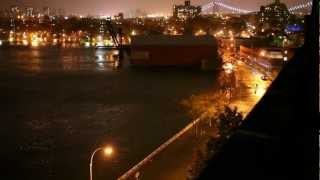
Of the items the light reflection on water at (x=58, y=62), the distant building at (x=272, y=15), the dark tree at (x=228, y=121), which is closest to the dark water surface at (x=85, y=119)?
the dark tree at (x=228, y=121)

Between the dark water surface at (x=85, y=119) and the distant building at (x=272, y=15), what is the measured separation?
122 ft

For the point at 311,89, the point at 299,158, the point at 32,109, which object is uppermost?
the point at 311,89

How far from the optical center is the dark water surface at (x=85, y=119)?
9.22 meters

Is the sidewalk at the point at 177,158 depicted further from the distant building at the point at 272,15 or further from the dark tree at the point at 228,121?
the distant building at the point at 272,15

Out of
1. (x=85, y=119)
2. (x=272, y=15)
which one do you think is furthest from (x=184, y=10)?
(x=85, y=119)

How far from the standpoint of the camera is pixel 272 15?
66.0m

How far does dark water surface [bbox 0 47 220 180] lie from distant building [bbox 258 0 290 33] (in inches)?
1468

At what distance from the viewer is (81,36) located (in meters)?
90.2

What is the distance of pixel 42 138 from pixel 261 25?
6069cm

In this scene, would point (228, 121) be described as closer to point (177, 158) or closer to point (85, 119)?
point (177, 158)

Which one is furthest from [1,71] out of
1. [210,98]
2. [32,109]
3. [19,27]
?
[19,27]

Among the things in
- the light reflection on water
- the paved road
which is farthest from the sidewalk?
the light reflection on water

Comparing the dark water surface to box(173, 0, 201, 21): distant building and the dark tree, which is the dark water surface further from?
box(173, 0, 201, 21): distant building

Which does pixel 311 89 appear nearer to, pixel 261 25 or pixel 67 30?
pixel 261 25
